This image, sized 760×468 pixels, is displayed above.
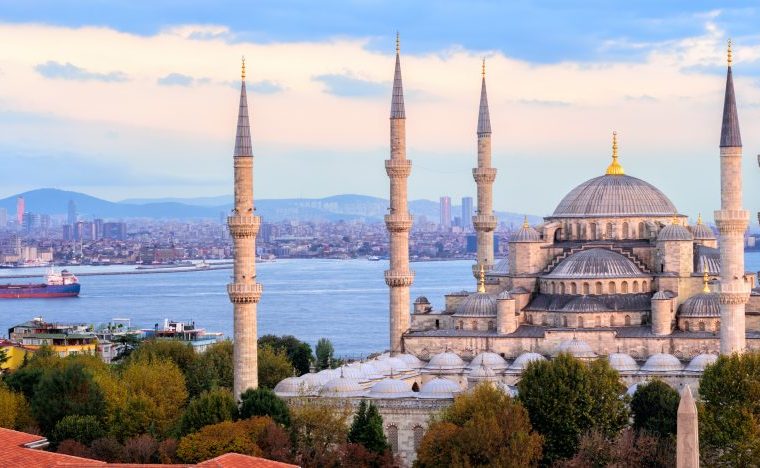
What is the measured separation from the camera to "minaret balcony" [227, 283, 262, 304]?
4238cm

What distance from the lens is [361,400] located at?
41.2m

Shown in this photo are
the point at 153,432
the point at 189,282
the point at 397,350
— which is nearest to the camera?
the point at 153,432

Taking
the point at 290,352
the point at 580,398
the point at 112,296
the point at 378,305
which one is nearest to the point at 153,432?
the point at 580,398

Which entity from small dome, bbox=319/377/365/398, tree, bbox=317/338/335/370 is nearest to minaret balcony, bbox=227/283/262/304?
small dome, bbox=319/377/365/398

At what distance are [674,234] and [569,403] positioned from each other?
12805 millimetres

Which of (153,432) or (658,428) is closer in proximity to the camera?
(658,428)

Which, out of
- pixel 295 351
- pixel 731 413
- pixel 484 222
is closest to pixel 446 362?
pixel 484 222

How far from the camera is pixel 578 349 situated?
147 ft

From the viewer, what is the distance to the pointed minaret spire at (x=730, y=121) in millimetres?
41969

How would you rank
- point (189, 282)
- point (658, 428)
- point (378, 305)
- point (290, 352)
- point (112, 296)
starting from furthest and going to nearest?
point (189, 282)
point (112, 296)
point (378, 305)
point (290, 352)
point (658, 428)

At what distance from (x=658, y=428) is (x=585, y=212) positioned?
15.6m

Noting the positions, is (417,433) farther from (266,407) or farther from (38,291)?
(38,291)

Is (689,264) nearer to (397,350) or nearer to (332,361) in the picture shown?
(397,350)

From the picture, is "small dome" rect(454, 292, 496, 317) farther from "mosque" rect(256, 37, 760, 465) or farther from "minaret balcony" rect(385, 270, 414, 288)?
"minaret balcony" rect(385, 270, 414, 288)
